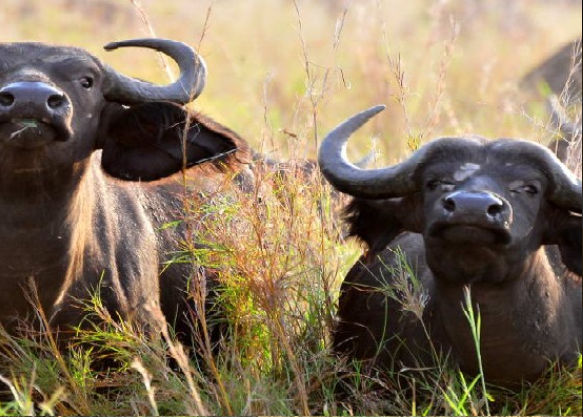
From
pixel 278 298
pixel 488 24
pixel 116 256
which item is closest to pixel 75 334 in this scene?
pixel 116 256

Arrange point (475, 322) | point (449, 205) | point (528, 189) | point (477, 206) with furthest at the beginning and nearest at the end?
point (475, 322)
point (528, 189)
point (449, 205)
point (477, 206)

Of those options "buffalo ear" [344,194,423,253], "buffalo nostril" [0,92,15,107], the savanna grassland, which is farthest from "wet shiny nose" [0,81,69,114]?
"buffalo ear" [344,194,423,253]

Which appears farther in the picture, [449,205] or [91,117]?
[91,117]

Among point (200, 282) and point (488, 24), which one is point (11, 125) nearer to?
point (200, 282)

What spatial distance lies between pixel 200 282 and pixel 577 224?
66.4 inches

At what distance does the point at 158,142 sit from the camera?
253 inches

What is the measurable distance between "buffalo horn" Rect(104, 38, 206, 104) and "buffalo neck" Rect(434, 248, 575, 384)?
144 cm

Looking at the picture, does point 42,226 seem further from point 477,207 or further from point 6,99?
point 477,207

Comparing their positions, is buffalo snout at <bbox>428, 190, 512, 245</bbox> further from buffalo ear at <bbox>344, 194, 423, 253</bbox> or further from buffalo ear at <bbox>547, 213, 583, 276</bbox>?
buffalo ear at <bbox>344, 194, 423, 253</bbox>

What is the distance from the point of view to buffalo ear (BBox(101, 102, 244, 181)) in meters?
6.31

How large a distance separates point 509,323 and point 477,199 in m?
0.80

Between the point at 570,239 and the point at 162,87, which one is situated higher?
the point at 162,87

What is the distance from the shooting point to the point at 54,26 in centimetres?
1838

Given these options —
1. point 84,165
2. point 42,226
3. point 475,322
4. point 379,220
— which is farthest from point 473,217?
point 42,226
